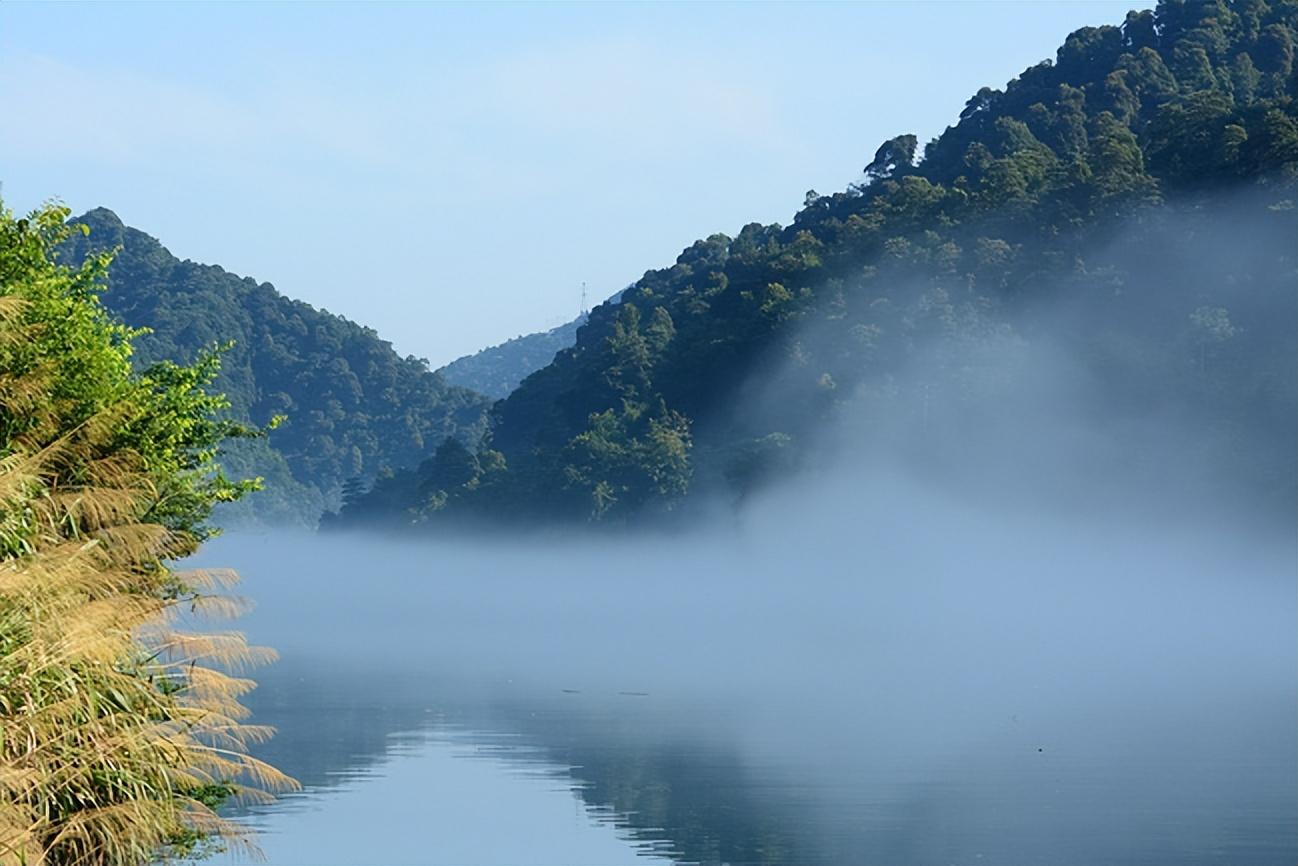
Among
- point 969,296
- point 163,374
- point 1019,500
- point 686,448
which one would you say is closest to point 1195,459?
point 1019,500

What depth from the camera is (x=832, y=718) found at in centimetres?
3809

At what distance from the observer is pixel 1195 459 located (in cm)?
7531

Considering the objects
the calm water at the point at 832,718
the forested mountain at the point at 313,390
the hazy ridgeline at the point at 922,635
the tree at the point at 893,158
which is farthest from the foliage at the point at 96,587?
the forested mountain at the point at 313,390

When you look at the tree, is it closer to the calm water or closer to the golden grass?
the calm water

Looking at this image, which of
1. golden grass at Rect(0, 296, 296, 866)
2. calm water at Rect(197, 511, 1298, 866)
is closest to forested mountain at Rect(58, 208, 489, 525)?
calm water at Rect(197, 511, 1298, 866)

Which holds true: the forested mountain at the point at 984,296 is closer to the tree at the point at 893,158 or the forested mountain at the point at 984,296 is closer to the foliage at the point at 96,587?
the tree at the point at 893,158

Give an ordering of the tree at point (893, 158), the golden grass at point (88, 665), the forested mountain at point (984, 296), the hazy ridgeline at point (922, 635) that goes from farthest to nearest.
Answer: the tree at point (893, 158), the forested mountain at point (984, 296), the hazy ridgeline at point (922, 635), the golden grass at point (88, 665)

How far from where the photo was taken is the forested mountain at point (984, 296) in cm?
8012

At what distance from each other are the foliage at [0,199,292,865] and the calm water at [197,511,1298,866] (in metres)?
7.89

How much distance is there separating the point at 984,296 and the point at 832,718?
56562 millimetres

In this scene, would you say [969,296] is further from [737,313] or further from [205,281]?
[205,281]

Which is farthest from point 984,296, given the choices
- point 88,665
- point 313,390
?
point 313,390

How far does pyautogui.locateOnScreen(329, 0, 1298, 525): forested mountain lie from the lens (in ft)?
263

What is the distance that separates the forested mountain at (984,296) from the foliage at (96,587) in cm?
6105
